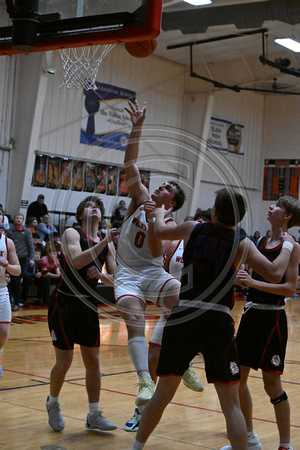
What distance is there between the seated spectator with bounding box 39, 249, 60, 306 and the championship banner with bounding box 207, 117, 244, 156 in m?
9.71

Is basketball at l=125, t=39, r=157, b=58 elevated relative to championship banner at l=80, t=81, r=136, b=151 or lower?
lower

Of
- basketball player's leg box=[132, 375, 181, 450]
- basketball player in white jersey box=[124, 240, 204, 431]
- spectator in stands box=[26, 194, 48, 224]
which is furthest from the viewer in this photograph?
spectator in stands box=[26, 194, 48, 224]

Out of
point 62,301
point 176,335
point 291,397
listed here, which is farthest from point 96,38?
point 291,397

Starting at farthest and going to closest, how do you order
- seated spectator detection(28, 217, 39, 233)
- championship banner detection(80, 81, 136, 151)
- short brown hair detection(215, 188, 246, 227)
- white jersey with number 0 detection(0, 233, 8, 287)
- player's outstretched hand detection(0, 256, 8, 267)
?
1. championship banner detection(80, 81, 136, 151)
2. seated spectator detection(28, 217, 39, 233)
3. white jersey with number 0 detection(0, 233, 8, 287)
4. player's outstretched hand detection(0, 256, 8, 267)
5. short brown hair detection(215, 188, 246, 227)

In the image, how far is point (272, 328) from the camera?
4.04 meters

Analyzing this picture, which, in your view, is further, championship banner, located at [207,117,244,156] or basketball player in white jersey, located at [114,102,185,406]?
championship banner, located at [207,117,244,156]

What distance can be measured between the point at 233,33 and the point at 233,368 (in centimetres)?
1566

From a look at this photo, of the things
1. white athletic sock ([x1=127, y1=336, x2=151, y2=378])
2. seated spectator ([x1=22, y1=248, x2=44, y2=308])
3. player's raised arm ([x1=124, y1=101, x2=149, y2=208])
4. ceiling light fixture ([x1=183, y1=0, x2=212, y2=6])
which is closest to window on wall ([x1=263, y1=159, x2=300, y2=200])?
ceiling light fixture ([x1=183, y1=0, x2=212, y2=6])

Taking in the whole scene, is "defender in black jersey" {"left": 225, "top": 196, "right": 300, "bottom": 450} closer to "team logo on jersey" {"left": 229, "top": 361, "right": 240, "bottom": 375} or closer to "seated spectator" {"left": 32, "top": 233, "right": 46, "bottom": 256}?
"team logo on jersey" {"left": 229, "top": 361, "right": 240, "bottom": 375}

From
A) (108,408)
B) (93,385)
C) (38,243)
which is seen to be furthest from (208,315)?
(38,243)

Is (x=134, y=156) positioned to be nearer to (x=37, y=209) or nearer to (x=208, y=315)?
(x=208, y=315)

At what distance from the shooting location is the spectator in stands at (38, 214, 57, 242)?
43.2 feet

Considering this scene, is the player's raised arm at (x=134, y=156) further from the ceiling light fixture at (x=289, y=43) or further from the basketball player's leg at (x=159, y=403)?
the ceiling light fixture at (x=289, y=43)

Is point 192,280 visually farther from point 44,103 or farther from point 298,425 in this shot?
point 44,103
